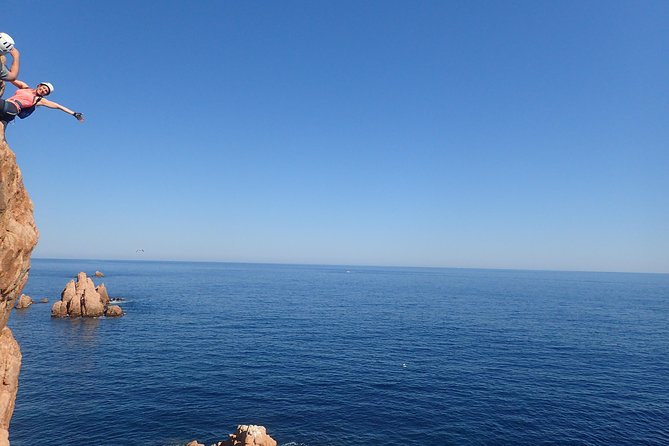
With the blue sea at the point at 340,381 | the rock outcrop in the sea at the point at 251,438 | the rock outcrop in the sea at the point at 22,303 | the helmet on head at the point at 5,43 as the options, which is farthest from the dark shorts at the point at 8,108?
the rock outcrop in the sea at the point at 22,303

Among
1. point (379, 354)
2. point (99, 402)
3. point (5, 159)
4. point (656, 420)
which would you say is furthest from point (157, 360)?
point (656, 420)

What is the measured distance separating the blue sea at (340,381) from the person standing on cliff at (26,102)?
1303 inches

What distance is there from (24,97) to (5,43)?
3.82 metres

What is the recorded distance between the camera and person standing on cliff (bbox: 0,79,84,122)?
15.1 meters

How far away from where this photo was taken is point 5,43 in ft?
40.3

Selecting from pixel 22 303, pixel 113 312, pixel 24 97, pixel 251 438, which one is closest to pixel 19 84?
pixel 24 97

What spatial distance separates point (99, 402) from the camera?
1743 inches

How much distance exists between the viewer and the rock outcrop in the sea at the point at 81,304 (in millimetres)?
94162

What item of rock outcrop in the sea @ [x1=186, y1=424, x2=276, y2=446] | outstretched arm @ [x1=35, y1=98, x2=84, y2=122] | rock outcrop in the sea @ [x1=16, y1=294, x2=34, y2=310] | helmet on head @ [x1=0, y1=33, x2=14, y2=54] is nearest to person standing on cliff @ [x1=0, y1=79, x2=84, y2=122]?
outstretched arm @ [x1=35, y1=98, x2=84, y2=122]

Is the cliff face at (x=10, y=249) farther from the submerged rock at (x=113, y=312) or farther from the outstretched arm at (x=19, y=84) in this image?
the submerged rock at (x=113, y=312)

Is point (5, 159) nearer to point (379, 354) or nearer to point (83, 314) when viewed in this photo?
point (379, 354)

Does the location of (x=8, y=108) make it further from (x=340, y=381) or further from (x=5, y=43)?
(x=340, y=381)

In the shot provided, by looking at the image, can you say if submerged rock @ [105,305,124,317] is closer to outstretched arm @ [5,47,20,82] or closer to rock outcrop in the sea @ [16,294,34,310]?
rock outcrop in the sea @ [16,294,34,310]

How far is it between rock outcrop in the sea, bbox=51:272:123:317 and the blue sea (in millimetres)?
4675
